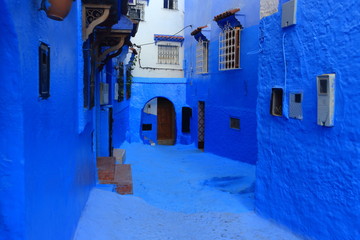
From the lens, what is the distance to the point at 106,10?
525 cm

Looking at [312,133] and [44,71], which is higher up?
[44,71]

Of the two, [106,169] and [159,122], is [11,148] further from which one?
[159,122]

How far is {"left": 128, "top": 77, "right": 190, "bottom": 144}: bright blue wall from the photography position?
58.7ft

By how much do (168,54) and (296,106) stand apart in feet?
46.2

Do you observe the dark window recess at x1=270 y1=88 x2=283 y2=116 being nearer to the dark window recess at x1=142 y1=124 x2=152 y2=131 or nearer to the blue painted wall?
the blue painted wall

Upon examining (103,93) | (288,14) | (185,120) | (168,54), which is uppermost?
(168,54)

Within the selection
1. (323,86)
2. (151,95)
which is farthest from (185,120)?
(323,86)

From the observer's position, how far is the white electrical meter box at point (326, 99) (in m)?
4.61

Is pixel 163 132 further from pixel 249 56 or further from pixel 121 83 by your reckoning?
pixel 249 56

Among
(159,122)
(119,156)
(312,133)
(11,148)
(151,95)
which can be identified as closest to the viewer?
(11,148)

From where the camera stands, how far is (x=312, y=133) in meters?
5.12

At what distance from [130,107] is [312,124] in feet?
45.0

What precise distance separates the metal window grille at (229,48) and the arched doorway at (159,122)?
8733 millimetres

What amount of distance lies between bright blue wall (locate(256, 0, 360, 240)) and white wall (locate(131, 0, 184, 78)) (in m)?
12.7
